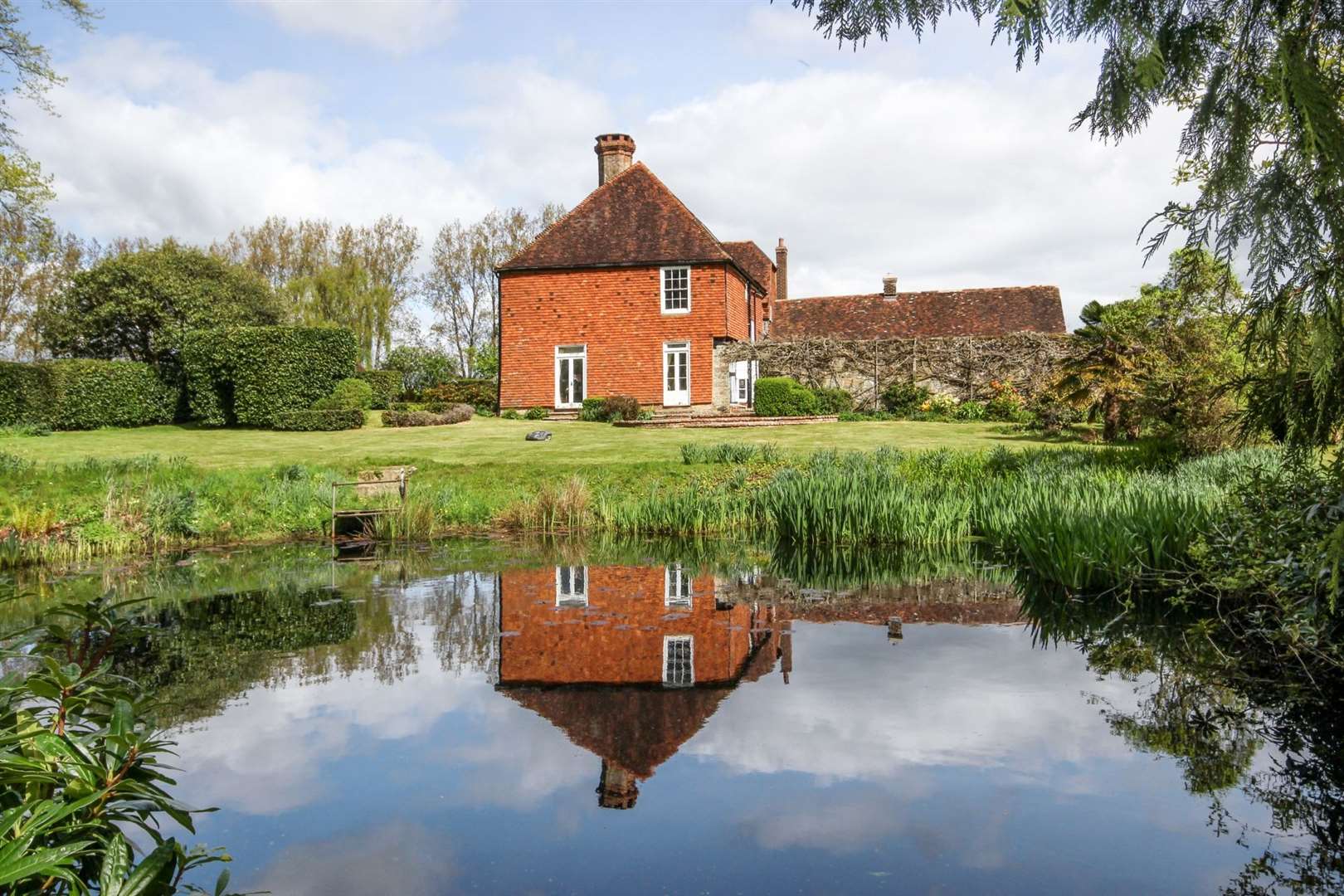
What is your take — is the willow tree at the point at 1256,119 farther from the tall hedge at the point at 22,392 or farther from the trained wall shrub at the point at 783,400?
the tall hedge at the point at 22,392

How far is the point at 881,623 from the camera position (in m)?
7.70

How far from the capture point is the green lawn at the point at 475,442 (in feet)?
57.2

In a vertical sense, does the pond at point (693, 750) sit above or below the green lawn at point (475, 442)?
below

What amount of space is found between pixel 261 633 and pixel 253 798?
3419mm

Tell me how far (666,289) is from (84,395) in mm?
15969

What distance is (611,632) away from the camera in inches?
287

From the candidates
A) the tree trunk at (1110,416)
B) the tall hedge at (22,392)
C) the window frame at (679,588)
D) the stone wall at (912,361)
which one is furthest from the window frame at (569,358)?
the window frame at (679,588)

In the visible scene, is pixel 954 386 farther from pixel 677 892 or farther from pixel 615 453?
pixel 677 892

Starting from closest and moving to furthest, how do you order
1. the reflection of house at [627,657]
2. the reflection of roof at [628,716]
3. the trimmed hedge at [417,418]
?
1. the reflection of roof at [628,716]
2. the reflection of house at [627,657]
3. the trimmed hedge at [417,418]

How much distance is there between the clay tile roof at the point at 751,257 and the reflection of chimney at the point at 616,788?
103ft

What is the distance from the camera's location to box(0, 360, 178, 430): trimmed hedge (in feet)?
79.2

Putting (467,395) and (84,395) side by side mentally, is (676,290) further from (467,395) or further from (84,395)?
(84,395)

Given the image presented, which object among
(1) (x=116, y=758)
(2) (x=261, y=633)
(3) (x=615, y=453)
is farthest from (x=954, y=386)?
(1) (x=116, y=758)

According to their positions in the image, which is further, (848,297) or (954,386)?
(848,297)
